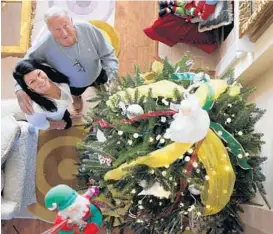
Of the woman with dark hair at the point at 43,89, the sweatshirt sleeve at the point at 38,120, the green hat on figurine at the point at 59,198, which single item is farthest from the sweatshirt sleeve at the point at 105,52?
the green hat on figurine at the point at 59,198

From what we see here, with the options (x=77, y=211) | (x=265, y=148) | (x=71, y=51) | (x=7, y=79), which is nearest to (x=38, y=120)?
(x=71, y=51)

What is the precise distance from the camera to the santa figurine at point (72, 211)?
1.06m

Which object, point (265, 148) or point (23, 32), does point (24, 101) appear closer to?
point (23, 32)

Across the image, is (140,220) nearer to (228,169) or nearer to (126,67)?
(228,169)

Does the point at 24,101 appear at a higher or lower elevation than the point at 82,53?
lower

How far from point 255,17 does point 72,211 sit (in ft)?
2.58

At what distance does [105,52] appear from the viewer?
173 cm

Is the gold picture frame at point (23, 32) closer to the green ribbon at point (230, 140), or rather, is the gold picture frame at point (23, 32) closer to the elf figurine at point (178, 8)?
the elf figurine at point (178, 8)

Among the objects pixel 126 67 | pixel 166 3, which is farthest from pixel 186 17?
pixel 126 67

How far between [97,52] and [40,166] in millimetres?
577

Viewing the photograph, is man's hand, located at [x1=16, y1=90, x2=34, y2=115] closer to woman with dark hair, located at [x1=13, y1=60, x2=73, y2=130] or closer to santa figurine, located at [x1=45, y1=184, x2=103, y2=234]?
woman with dark hair, located at [x1=13, y1=60, x2=73, y2=130]

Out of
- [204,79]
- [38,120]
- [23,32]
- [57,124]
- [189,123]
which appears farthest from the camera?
[23,32]

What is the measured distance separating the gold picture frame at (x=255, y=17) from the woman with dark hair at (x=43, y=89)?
2.24 feet

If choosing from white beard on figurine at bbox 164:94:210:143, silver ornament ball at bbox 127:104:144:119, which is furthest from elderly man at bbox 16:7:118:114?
white beard on figurine at bbox 164:94:210:143
